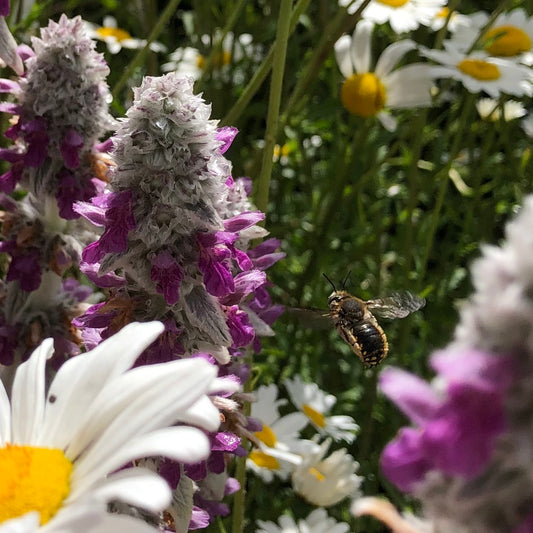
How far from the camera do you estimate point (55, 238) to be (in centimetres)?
90

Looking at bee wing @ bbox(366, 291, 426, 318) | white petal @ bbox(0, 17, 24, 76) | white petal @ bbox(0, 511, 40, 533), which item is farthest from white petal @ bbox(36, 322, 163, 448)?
bee wing @ bbox(366, 291, 426, 318)

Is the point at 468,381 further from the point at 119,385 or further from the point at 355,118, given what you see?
the point at 355,118

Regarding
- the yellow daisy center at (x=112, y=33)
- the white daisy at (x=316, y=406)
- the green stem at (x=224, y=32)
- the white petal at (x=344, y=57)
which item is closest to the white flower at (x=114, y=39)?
the yellow daisy center at (x=112, y=33)

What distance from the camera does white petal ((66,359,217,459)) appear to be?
0.44 m

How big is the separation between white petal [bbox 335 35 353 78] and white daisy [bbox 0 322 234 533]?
97 centimetres

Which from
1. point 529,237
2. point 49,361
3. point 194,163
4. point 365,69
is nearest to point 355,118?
point 365,69

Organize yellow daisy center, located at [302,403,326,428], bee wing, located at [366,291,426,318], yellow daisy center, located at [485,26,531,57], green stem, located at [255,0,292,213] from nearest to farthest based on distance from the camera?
green stem, located at [255,0,292,213] → bee wing, located at [366,291,426,318] → yellow daisy center, located at [302,403,326,428] → yellow daisy center, located at [485,26,531,57]

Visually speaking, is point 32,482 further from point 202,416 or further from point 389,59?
point 389,59

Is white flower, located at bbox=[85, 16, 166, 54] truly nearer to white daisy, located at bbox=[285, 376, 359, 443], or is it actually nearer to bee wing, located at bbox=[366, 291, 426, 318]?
white daisy, located at bbox=[285, 376, 359, 443]

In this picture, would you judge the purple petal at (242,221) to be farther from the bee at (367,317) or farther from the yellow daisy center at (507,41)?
the yellow daisy center at (507,41)

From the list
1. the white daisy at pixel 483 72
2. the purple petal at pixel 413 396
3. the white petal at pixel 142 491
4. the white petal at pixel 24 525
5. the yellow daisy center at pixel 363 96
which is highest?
the purple petal at pixel 413 396

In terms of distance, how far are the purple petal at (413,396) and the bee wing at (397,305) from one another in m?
0.59

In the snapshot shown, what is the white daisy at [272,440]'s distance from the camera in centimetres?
108

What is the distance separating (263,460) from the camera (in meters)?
1.10
